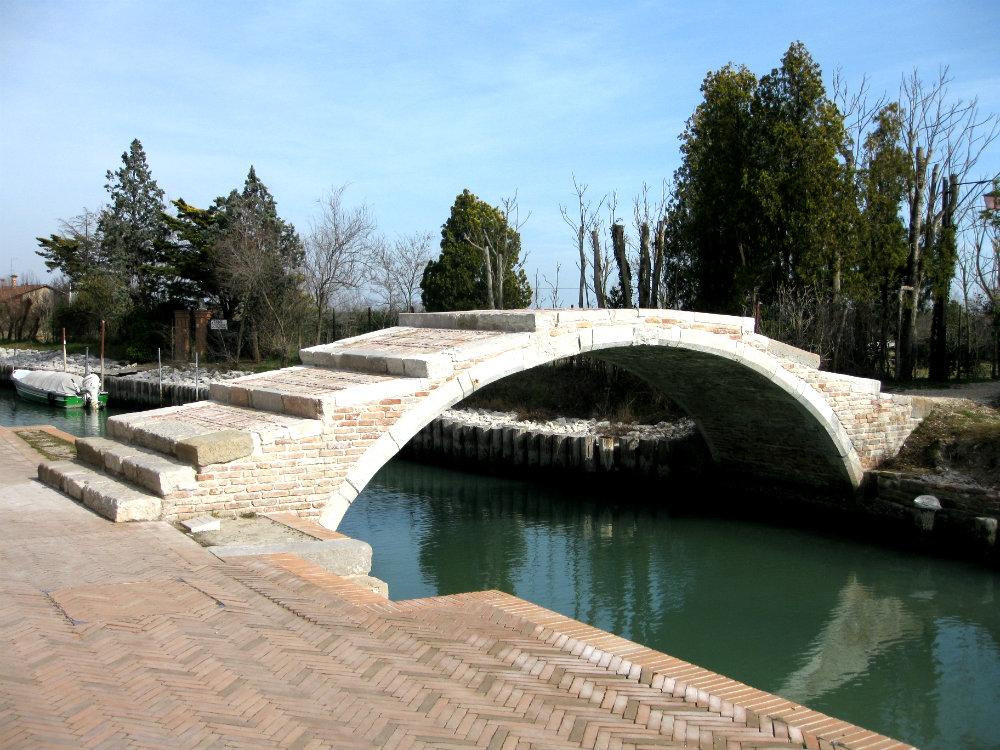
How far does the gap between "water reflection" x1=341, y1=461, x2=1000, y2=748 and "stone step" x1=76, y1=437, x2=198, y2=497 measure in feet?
11.6

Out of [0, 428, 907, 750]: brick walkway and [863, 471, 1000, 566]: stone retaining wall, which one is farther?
[863, 471, 1000, 566]: stone retaining wall

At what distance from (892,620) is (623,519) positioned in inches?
203

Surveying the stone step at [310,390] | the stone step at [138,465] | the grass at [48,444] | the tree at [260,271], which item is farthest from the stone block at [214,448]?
the tree at [260,271]

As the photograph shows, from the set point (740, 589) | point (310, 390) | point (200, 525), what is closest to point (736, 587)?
point (740, 589)

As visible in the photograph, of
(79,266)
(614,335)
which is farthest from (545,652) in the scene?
(79,266)

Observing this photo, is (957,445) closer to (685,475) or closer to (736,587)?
(736,587)

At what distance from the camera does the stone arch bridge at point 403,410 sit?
7.80 meters

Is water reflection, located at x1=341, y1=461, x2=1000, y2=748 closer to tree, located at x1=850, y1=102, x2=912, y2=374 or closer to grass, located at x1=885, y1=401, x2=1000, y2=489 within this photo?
grass, located at x1=885, y1=401, x2=1000, y2=489

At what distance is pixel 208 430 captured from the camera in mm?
8477

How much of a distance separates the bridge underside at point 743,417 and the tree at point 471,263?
10301mm

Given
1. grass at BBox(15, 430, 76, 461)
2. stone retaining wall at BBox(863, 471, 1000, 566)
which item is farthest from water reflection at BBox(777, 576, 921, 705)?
grass at BBox(15, 430, 76, 461)

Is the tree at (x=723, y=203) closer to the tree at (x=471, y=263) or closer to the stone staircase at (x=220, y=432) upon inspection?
the tree at (x=471, y=263)

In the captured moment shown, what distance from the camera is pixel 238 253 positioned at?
94.3 ft

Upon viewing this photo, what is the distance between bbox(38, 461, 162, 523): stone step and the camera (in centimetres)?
714
